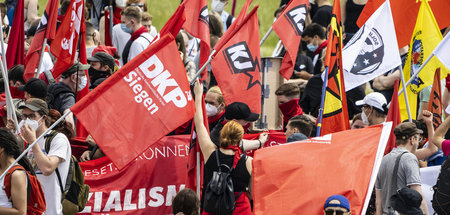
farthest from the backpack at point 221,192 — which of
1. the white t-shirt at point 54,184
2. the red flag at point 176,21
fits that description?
the red flag at point 176,21

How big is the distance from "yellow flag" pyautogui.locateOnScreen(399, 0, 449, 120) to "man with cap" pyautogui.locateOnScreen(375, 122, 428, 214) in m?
2.33

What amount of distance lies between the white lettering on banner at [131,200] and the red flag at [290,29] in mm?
2074

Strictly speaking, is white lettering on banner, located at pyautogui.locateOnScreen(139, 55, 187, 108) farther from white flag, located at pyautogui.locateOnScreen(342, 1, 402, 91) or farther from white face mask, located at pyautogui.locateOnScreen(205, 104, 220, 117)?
white flag, located at pyautogui.locateOnScreen(342, 1, 402, 91)

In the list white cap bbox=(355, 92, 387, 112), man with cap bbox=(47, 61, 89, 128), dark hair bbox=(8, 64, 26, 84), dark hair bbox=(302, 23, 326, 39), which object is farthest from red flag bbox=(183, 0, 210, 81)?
→ dark hair bbox=(302, 23, 326, 39)

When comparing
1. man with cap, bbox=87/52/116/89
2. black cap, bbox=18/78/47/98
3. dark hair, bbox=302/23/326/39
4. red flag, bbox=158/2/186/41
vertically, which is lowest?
black cap, bbox=18/78/47/98

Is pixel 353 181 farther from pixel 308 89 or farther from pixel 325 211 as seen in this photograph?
pixel 308 89

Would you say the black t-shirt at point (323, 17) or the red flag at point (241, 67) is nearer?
the red flag at point (241, 67)

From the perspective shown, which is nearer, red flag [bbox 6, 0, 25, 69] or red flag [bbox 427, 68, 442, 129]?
red flag [bbox 427, 68, 442, 129]

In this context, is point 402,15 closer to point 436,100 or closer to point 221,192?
point 436,100

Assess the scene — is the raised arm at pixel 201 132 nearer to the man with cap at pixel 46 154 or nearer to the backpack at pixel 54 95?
the man with cap at pixel 46 154

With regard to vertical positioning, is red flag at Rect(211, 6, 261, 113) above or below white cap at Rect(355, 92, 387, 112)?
above

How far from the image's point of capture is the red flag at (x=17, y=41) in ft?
40.7

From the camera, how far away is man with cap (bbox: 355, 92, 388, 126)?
1074cm

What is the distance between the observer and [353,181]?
8.18 metres
